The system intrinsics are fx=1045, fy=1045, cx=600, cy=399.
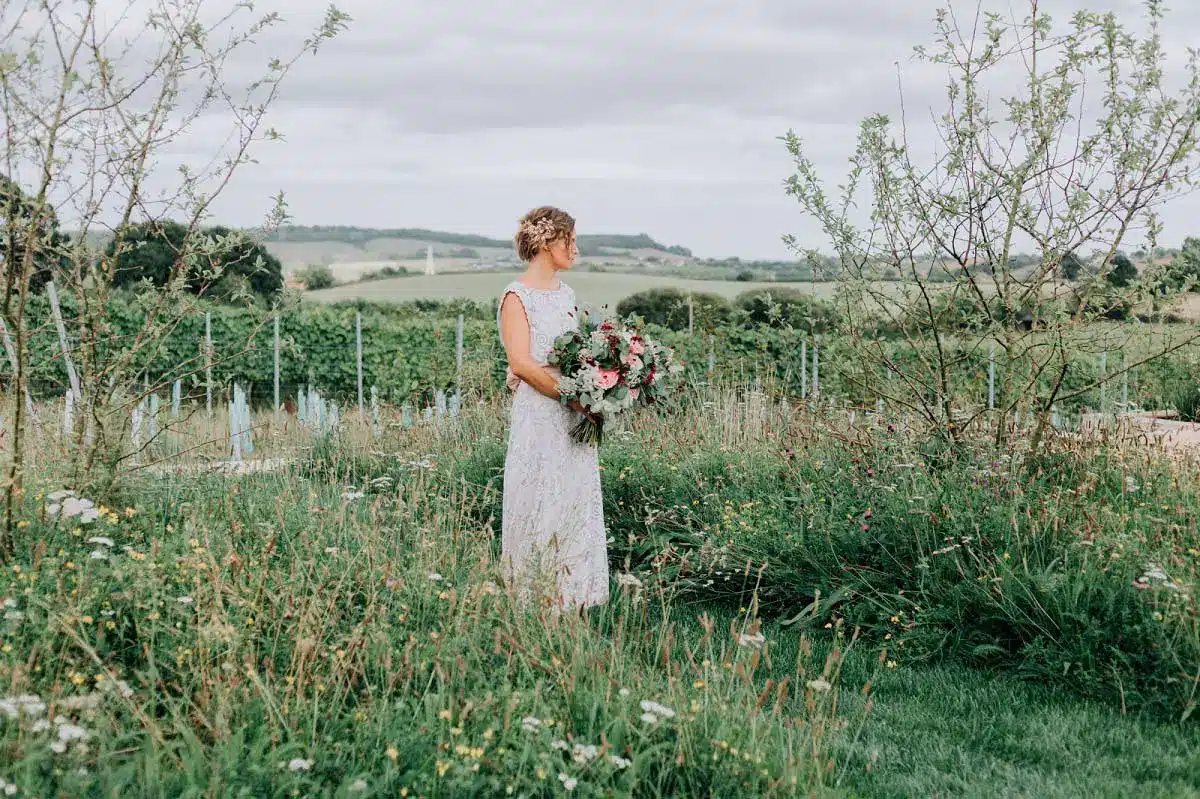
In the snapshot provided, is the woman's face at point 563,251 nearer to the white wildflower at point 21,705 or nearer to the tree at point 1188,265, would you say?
the white wildflower at point 21,705

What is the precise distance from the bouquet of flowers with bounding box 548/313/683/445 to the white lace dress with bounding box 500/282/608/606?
103 mm

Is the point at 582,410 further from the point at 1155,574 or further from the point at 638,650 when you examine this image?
the point at 1155,574

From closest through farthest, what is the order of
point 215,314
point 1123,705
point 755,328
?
point 1123,705 → point 755,328 → point 215,314

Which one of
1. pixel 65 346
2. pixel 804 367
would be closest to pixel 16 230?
pixel 65 346

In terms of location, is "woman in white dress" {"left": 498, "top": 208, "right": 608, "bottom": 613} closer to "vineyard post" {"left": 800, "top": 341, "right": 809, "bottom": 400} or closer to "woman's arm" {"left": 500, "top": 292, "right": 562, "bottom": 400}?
"woman's arm" {"left": 500, "top": 292, "right": 562, "bottom": 400}

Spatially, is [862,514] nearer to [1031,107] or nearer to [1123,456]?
[1123,456]

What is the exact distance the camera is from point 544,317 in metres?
5.24

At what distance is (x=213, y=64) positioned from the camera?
518 cm

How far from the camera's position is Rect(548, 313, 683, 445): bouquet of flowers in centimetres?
A: 508

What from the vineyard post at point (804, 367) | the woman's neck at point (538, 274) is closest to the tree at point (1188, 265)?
the woman's neck at point (538, 274)

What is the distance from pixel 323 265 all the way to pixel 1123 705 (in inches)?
1166

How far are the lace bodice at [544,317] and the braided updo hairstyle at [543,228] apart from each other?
0.21 meters

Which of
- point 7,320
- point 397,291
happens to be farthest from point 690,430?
point 397,291

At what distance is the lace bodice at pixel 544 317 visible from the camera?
5203mm
